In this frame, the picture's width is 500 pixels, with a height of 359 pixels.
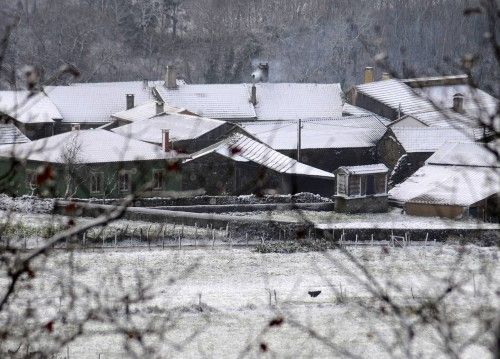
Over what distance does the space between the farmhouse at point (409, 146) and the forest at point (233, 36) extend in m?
22.4

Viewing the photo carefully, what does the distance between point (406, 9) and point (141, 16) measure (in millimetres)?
21267

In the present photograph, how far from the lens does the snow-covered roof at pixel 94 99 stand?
4653cm

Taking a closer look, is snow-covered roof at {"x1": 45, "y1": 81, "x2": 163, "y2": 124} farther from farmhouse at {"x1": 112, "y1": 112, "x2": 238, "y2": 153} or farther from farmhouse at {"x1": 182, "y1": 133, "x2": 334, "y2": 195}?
farmhouse at {"x1": 182, "y1": 133, "x2": 334, "y2": 195}

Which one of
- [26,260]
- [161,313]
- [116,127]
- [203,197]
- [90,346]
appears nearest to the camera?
[26,260]

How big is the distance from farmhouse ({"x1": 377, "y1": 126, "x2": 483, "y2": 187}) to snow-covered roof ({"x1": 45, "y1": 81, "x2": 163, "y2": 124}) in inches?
588

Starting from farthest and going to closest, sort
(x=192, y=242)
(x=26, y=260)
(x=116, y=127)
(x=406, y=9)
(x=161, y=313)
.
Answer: (x=406, y=9)
(x=116, y=127)
(x=192, y=242)
(x=161, y=313)
(x=26, y=260)

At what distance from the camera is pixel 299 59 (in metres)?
67.1

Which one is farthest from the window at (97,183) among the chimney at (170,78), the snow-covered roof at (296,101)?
the chimney at (170,78)

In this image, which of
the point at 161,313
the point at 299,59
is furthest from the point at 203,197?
the point at 299,59

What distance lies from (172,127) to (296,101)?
11.0m

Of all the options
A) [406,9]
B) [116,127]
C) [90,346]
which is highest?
[406,9]

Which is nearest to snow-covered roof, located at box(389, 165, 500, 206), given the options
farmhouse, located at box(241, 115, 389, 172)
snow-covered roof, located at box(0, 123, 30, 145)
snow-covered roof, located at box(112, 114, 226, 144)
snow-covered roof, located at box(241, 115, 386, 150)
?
farmhouse, located at box(241, 115, 389, 172)

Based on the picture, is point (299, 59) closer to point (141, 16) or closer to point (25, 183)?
point (141, 16)

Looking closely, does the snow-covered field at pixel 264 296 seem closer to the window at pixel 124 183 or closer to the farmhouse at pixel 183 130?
the window at pixel 124 183
